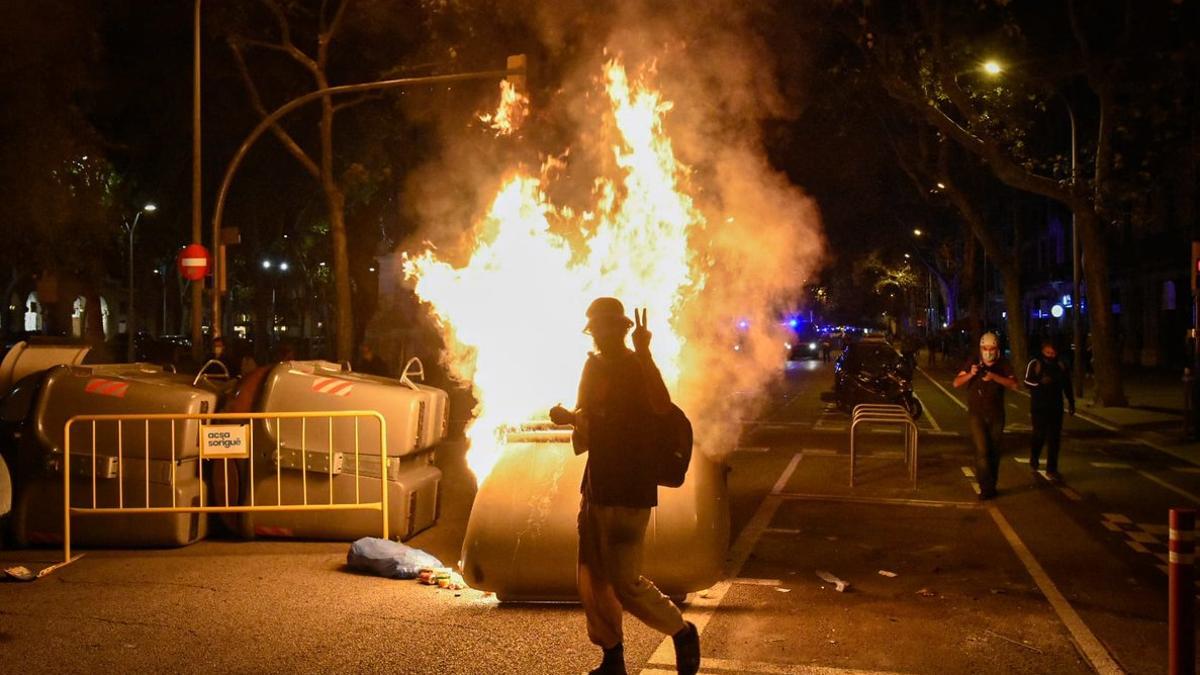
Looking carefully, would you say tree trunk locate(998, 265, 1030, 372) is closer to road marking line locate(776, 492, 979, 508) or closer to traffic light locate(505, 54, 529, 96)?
traffic light locate(505, 54, 529, 96)

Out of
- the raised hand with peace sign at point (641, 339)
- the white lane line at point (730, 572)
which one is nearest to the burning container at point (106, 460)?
the white lane line at point (730, 572)

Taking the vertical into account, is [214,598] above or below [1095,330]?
below

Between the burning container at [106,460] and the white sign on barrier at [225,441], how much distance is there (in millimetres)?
167

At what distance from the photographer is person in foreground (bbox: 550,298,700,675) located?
15.6ft

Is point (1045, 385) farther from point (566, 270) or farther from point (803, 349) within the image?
point (803, 349)

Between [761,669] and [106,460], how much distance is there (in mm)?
5428

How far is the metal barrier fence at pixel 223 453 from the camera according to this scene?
26.1 feet

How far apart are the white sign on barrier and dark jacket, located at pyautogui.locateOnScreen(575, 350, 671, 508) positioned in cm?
414

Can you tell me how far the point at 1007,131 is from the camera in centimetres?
2245

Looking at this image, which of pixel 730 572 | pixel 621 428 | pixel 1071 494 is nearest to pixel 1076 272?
pixel 1071 494

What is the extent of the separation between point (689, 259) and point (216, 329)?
10848 mm

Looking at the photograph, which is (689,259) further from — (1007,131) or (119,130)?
(119,130)

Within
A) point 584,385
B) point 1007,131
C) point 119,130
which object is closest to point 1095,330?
point 1007,131

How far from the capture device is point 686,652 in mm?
4891
